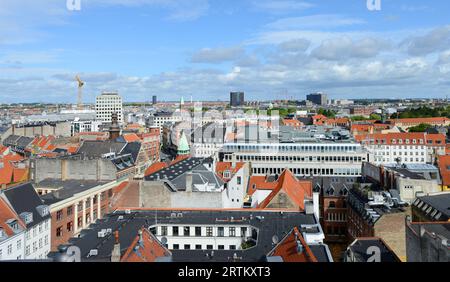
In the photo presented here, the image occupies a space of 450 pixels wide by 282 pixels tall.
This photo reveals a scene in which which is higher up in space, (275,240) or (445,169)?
(445,169)

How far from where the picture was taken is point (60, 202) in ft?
42.0

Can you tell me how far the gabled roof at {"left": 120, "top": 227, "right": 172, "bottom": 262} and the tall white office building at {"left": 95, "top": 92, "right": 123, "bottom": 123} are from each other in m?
39.6

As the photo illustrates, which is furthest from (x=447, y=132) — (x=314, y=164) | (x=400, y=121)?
(x=314, y=164)

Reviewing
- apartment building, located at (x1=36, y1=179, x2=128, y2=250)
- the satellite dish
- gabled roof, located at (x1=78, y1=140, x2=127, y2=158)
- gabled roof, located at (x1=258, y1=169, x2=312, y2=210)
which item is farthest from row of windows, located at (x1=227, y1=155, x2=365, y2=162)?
the satellite dish

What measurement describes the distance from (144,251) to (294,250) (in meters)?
2.17

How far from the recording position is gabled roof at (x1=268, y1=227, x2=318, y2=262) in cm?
582

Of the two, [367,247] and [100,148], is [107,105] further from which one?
[367,247]

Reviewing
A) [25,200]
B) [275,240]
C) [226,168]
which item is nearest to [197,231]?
[275,240]

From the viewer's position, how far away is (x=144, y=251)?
6.41 m

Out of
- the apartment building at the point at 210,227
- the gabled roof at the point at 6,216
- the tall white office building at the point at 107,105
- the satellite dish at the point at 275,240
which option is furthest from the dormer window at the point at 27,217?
→ the tall white office building at the point at 107,105

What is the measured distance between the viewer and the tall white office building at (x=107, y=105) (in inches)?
1813

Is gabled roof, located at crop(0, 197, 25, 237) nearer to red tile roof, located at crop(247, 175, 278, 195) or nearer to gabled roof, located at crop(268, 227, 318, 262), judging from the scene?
gabled roof, located at crop(268, 227, 318, 262)
